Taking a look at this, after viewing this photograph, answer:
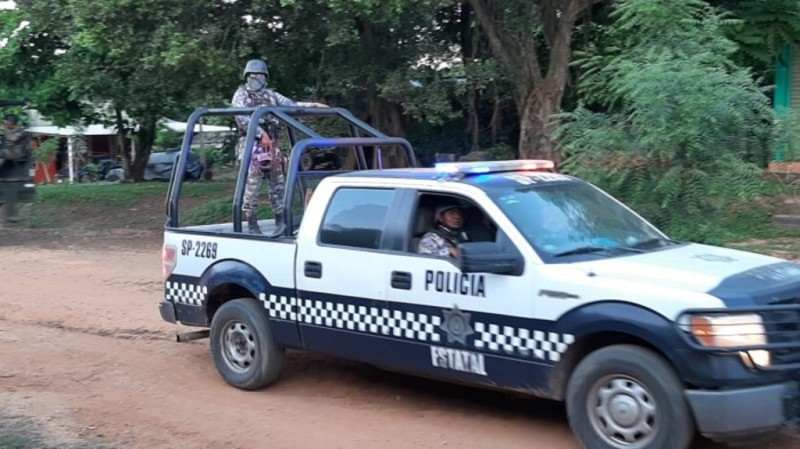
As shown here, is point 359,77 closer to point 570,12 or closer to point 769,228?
point 570,12

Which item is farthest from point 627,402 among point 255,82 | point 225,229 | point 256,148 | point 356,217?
point 255,82

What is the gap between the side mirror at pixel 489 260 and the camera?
5.80 meters

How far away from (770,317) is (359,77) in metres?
11.4

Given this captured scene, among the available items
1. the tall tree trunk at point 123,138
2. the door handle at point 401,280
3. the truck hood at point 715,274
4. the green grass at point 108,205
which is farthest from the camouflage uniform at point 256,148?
the tall tree trunk at point 123,138

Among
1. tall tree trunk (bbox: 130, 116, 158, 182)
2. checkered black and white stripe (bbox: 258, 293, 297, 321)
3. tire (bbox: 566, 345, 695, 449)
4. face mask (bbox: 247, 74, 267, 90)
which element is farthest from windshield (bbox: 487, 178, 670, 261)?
tall tree trunk (bbox: 130, 116, 158, 182)

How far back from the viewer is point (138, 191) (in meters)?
22.0

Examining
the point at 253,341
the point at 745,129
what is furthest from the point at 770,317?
the point at 745,129

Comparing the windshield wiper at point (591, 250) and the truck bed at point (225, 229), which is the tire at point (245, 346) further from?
the windshield wiper at point (591, 250)

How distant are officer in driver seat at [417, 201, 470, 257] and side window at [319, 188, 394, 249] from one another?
344mm

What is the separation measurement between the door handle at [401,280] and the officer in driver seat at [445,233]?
198 millimetres

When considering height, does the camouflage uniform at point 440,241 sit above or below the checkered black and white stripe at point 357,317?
above

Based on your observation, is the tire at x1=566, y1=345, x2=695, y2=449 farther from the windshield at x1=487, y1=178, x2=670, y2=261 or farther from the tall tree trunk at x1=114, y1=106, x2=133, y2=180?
the tall tree trunk at x1=114, y1=106, x2=133, y2=180

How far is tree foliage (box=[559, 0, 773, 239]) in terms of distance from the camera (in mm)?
9992

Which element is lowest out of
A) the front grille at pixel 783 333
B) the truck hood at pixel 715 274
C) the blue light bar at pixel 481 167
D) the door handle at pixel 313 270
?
the front grille at pixel 783 333
